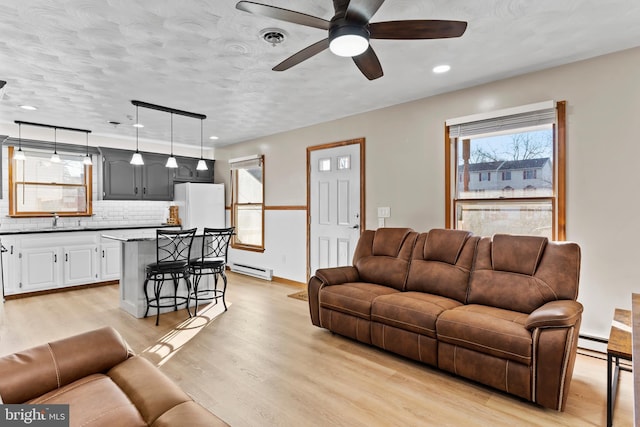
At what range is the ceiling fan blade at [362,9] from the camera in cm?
165

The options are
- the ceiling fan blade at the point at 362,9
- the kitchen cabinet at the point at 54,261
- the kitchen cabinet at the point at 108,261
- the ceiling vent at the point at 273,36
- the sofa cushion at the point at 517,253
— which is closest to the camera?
the ceiling fan blade at the point at 362,9

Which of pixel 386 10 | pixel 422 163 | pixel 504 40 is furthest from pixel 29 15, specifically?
pixel 422 163

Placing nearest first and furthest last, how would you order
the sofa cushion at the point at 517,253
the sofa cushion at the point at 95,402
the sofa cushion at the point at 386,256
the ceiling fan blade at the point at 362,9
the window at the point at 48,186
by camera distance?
1. the sofa cushion at the point at 95,402
2. the ceiling fan blade at the point at 362,9
3. the sofa cushion at the point at 517,253
4. the sofa cushion at the point at 386,256
5. the window at the point at 48,186

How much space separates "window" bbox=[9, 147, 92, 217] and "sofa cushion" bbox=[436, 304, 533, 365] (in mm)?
5918

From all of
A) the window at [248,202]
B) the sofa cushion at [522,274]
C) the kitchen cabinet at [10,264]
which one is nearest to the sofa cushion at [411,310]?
the sofa cushion at [522,274]

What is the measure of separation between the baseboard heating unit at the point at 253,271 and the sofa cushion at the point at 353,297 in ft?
8.69

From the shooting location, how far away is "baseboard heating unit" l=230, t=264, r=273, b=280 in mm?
5992

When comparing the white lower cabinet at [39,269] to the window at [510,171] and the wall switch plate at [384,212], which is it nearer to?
the wall switch plate at [384,212]

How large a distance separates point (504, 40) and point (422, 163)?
162 cm

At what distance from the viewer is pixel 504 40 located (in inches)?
105

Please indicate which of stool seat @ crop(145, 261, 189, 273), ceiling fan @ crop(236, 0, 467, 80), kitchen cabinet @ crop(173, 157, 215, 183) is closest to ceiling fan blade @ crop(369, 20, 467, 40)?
ceiling fan @ crop(236, 0, 467, 80)

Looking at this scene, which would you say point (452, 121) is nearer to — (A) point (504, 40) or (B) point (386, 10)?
(A) point (504, 40)

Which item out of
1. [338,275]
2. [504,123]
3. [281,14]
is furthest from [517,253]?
[281,14]

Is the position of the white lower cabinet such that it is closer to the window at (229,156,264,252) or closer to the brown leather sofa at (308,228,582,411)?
the window at (229,156,264,252)
